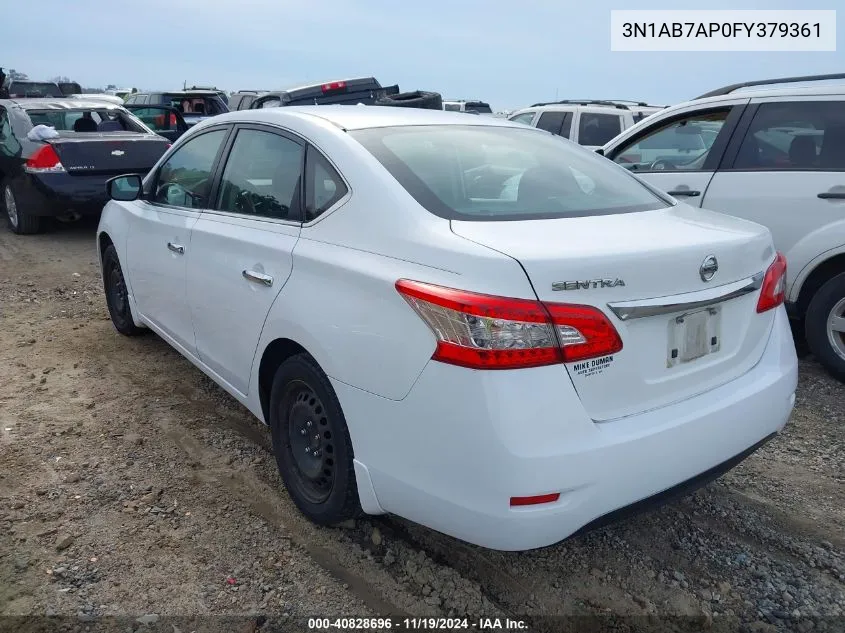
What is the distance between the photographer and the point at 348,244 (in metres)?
2.56

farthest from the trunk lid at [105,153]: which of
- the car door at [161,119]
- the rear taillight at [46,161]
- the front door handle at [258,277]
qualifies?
the front door handle at [258,277]

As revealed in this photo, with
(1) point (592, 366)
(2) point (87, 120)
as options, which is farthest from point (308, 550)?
(2) point (87, 120)

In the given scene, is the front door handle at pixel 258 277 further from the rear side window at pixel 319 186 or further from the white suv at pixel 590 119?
the white suv at pixel 590 119

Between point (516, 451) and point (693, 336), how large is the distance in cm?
79

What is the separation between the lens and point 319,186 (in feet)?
9.36

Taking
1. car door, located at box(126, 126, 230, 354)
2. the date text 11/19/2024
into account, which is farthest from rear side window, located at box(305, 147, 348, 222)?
the date text 11/19/2024

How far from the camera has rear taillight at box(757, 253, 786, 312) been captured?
2684mm

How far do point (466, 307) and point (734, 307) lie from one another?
1063 millimetres

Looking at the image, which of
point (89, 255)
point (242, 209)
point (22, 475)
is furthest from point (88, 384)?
point (89, 255)

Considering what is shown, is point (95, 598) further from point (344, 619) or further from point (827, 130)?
point (827, 130)

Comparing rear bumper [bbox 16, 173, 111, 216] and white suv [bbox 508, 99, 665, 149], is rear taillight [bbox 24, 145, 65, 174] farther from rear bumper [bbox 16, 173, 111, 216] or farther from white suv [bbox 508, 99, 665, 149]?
white suv [bbox 508, 99, 665, 149]

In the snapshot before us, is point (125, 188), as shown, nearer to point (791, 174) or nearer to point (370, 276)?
point (370, 276)

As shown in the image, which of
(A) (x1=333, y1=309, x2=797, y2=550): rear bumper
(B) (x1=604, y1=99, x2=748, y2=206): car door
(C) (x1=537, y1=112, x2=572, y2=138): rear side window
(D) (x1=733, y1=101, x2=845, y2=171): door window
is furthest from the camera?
(C) (x1=537, y1=112, x2=572, y2=138): rear side window

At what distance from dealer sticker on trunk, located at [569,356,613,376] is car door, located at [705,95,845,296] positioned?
2964mm
